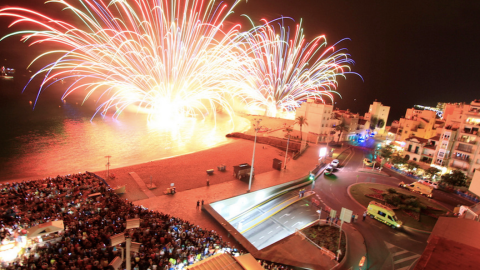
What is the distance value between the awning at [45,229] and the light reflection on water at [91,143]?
43.0 ft

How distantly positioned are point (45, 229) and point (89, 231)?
1478 millimetres

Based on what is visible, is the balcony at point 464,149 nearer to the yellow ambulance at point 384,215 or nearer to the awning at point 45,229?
the yellow ambulance at point 384,215

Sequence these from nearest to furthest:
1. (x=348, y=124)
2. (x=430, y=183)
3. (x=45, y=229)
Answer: (x=45, y=229), (x=430, y=183), (x=348, y=124)

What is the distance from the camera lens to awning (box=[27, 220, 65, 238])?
8.84 meters

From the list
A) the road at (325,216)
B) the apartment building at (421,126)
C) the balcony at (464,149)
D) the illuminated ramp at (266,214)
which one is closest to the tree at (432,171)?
the road at (325,216)

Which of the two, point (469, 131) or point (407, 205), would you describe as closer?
point (407, 205)

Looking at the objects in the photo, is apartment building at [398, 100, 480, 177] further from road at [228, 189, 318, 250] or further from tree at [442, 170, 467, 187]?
road at [228, 189, 318, 250]

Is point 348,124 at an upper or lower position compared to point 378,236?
upper

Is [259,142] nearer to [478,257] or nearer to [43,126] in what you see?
[478,257]

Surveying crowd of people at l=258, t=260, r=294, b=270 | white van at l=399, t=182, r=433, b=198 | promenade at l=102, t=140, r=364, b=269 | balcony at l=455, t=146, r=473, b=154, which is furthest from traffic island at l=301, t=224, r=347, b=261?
balcony at l=455, t=146, r=473, b=154

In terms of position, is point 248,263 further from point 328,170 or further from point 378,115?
point 378,115

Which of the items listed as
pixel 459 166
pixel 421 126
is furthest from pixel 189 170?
pixel 421 126

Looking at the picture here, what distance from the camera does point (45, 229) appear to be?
9.02 m

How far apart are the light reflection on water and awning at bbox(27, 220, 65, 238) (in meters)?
13.1
